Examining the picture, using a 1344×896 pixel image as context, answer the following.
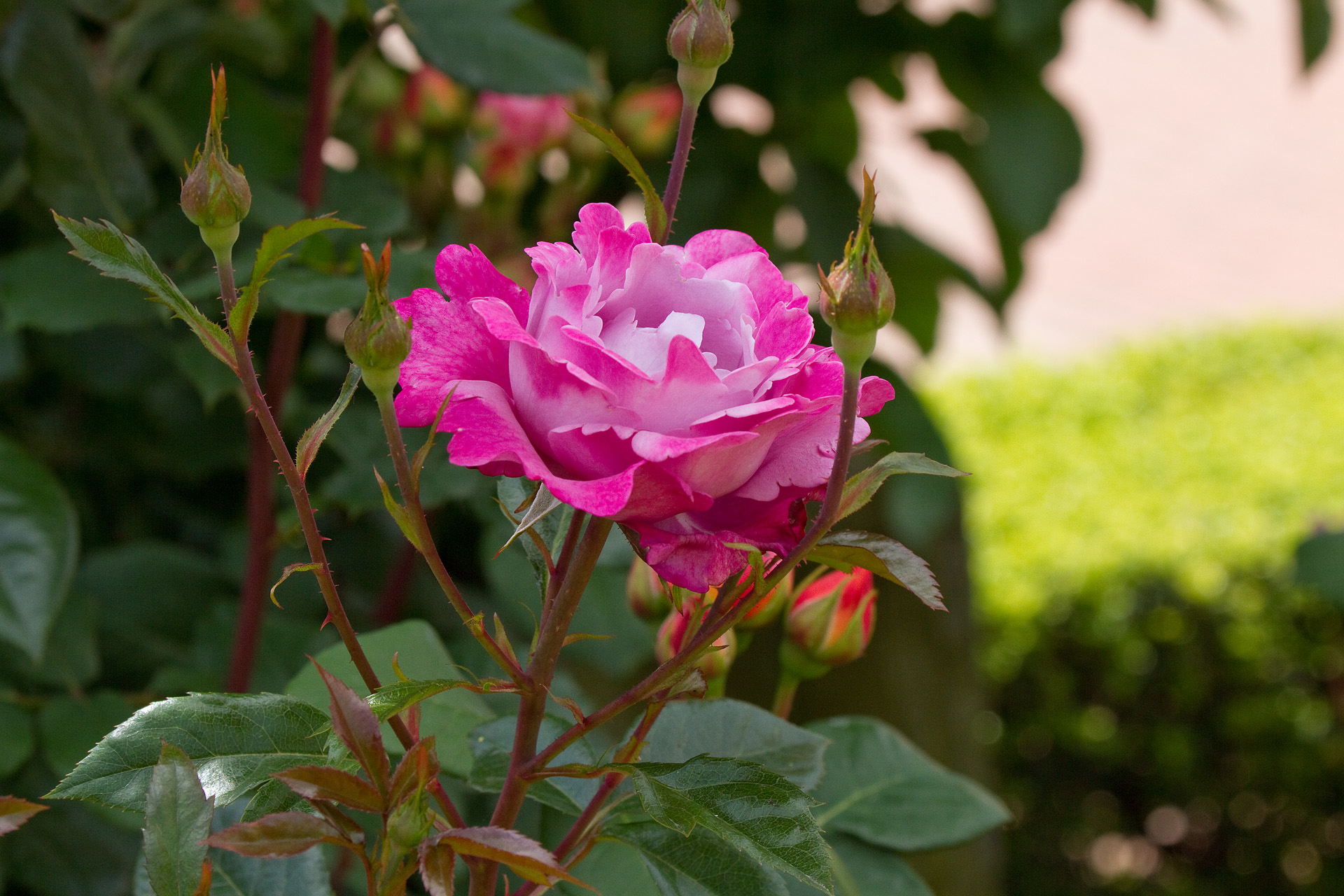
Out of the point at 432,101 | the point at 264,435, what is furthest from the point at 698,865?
the point at 432,101

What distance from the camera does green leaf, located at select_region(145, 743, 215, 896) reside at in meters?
0.32

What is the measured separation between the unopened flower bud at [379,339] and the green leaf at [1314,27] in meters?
1.18

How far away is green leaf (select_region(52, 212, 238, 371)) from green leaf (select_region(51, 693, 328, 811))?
10cm

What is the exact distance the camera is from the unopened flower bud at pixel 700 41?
0.34 m

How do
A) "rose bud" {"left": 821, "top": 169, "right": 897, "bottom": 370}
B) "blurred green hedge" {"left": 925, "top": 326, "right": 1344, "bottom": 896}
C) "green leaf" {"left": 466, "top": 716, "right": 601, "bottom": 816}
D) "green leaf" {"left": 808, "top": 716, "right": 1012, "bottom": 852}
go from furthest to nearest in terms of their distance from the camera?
"blurred green hedge" {"left": 925, "top": 326, "right": 1344, "bottom": 896}
"green leaf" {"left": 808, "top": 716, "right": 1012, "bottom": 852}
"green leaf" {"left": 466, "top": 716, "right": 601, "bottom": 816}
"rose bud" {"left": 821, "top": 169, "right": 897, "bottom": 370}

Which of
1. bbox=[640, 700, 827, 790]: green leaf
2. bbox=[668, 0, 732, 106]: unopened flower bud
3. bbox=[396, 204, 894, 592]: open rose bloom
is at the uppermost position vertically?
bbox=[668, 0, 732, 106]: unopened flower bud

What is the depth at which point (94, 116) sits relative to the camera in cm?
70

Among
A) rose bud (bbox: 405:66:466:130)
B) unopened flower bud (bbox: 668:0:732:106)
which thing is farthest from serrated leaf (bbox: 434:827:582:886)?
rose bud (bbox: 405:66:466:130)

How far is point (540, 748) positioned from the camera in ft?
1.43

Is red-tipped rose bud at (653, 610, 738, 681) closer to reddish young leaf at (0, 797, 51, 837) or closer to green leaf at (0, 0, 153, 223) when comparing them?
reddish young leaf at (0, 797, 51, 837)

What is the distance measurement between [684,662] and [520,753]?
0.06 meters

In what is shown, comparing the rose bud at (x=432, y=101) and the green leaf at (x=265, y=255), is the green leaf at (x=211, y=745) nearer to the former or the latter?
the green leaf at (x=265, y=255)

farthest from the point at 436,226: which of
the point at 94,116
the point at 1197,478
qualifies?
the point at 1197,478

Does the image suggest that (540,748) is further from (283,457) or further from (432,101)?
(432,101)
